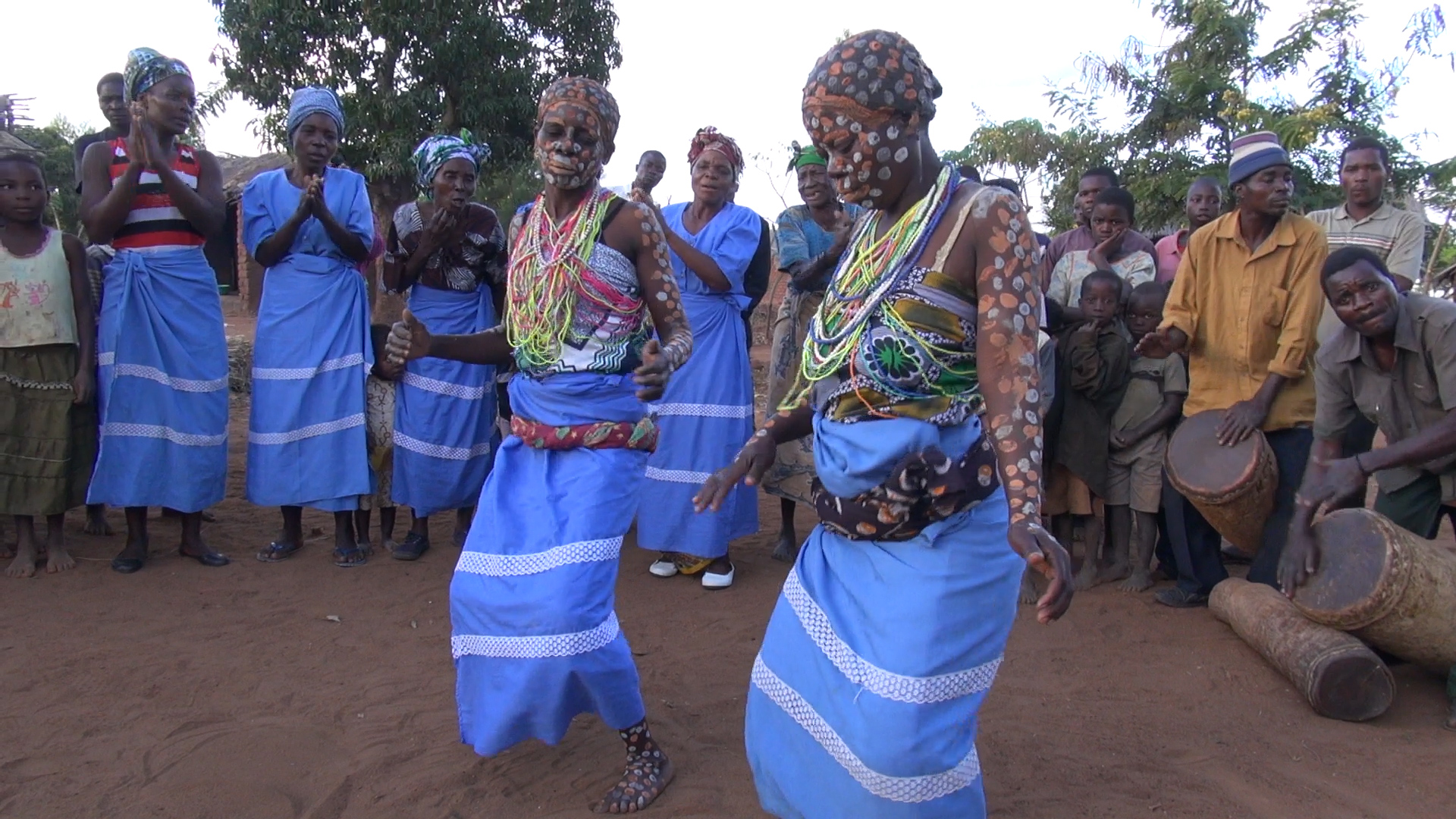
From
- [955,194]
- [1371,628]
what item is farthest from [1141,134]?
[955,194]

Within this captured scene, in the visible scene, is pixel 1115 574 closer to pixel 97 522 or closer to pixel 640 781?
pixel 640 781

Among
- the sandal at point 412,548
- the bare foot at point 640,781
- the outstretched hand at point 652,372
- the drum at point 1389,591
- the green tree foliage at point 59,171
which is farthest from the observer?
the green tree foliage at point 59,171

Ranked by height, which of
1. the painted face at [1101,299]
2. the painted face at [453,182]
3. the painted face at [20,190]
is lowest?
the painted face at [20,190]

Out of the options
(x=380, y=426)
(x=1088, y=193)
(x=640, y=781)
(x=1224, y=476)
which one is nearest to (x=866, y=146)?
(x=640, y=781)

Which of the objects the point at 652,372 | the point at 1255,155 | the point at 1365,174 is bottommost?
the point at 652,372

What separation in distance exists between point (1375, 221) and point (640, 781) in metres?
5.13

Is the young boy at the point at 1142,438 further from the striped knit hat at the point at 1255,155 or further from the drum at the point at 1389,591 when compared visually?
the drum at the point at 1389,591

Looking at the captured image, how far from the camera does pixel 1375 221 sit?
18.9ft

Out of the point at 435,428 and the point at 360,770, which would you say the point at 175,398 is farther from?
the point at 360,770

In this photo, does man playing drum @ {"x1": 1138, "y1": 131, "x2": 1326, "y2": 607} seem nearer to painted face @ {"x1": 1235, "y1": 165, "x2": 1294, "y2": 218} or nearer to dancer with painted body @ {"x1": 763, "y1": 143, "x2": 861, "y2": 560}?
painted face @ {"x1": 1235, "y1": 165, "x2": 1294, "y2": 218}

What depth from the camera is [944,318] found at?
226cm

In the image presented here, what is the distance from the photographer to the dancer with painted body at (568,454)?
116 inches

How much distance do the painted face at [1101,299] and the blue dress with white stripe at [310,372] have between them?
3.80 m

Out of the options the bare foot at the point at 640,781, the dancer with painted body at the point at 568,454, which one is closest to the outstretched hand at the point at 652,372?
the dancer with painted body at the point at 568,454
